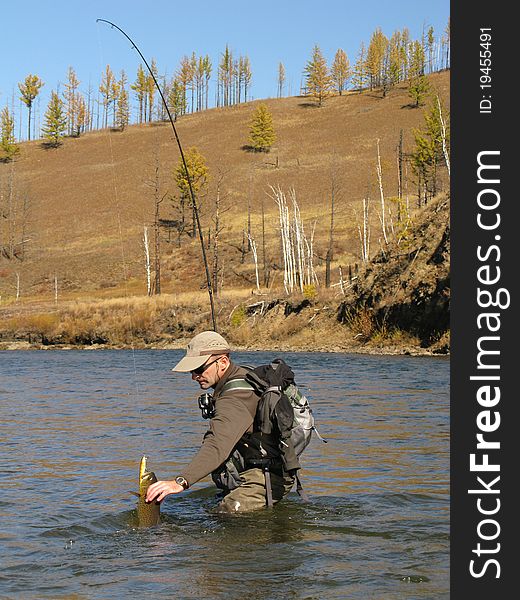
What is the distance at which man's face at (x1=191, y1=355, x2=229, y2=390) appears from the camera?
723 cm

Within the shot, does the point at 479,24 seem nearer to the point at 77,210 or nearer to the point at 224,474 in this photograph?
the point at 224,474

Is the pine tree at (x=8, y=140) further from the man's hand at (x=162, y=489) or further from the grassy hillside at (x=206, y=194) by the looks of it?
the man's hand at (x=162, y=489)

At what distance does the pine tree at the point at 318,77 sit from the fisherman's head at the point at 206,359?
5263 inches

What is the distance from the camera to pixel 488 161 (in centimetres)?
579

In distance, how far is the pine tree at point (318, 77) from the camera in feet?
450

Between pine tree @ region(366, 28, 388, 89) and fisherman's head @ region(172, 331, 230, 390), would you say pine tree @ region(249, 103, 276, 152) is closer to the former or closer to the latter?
pine tree @ region(366, 28, 388, 89)

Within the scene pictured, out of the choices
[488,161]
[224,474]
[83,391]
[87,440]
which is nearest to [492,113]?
[488,161]

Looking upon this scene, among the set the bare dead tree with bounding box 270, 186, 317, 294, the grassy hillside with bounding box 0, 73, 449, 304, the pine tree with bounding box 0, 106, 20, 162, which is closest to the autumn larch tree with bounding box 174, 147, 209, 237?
the grassy hillside with bounding box 0, 73, 449, 304

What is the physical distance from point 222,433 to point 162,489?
0.72 m

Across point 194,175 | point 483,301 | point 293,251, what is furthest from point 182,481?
point 194,175

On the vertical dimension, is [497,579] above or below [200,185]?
below

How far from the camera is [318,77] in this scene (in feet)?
450

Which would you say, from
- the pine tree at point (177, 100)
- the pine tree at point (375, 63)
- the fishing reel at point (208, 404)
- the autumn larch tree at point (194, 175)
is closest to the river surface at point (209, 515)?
the fishing reel at point (208, 404)

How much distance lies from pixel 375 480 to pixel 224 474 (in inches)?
107
